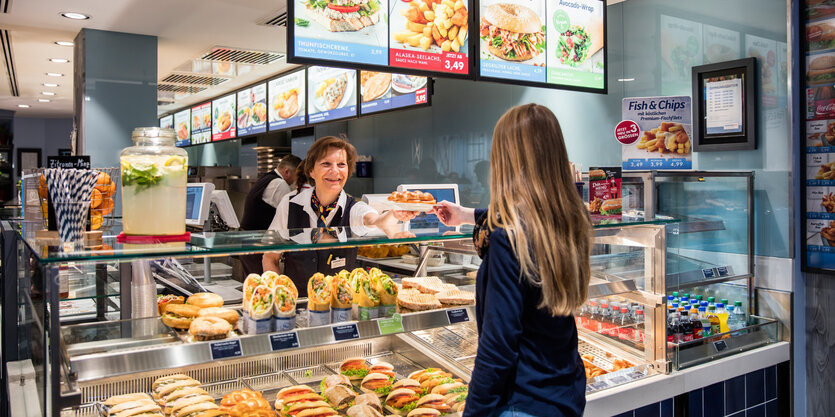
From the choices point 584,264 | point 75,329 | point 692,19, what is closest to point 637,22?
point 692,19

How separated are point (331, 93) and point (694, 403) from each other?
461 cm

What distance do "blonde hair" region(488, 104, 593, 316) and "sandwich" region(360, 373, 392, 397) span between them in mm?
924

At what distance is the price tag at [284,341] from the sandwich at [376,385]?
1.82ft

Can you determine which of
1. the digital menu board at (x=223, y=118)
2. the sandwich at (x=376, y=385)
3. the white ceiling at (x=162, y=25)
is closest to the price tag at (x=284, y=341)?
the sandwich at (x=376, y=385)

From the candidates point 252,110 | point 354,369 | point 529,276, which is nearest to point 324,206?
point 354,369

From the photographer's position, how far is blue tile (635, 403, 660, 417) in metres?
2.52

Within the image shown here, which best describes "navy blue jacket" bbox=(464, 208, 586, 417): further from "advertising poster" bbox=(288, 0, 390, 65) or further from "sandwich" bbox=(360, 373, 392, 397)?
"advertising poster" bbox=(288, 0, 390, 65)

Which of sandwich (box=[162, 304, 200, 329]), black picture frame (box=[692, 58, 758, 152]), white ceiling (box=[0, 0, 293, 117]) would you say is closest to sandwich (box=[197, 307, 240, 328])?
sandwich (box=[162, 304, 200, 329])

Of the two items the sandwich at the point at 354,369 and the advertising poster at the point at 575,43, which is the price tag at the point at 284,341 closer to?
the sandwich at the point at 354,369

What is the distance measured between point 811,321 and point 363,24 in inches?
128

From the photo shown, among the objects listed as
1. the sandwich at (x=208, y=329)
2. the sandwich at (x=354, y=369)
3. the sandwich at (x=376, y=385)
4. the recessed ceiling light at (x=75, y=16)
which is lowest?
the sandwich at (x=376, y=385)

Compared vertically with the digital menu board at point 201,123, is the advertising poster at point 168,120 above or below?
above

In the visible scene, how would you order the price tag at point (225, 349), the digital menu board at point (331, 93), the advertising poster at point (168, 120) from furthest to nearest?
the advertising poster at point (168, 120) → the digital menu board at point (331, 93) → the price tag at point (225, 349)

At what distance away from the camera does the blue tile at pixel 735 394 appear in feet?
9.74
